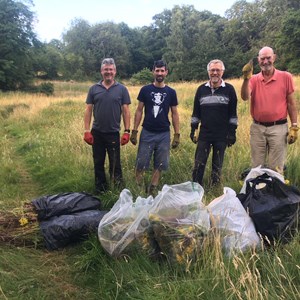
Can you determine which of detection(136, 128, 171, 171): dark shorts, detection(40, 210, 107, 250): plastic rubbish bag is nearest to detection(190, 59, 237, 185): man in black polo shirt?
detection(136, 128, 171, 171): dark shorts

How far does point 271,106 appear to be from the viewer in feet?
14.2

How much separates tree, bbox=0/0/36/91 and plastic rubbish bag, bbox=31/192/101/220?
34577 mm

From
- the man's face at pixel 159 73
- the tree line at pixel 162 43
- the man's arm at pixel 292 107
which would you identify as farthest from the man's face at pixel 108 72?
the tree line at pixel 162 43

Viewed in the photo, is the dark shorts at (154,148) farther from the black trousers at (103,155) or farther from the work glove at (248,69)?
the work glove at (248,69)

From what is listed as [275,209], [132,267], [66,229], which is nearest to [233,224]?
[275,209]

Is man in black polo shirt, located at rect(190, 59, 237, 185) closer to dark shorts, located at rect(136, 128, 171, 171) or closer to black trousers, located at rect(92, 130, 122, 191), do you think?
dark shorts, located at rect(136, 128, 171, 171)

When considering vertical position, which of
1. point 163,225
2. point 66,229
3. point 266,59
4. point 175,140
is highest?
point 266,59

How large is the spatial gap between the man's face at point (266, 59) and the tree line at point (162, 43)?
32276 mm

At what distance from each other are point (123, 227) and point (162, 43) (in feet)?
227

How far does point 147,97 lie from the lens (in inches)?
183

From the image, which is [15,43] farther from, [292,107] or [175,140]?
[292,107]

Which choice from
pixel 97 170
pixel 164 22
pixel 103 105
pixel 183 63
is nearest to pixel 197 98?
pixel 103 105

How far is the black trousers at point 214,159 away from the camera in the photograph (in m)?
4.61

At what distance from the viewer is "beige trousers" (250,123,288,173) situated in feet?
14.4
